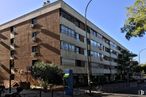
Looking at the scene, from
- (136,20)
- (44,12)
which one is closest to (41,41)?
(44,12)

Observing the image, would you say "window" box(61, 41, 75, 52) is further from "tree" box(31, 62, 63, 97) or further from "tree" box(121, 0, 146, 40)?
"tree" box(121, 0, 146, 40)

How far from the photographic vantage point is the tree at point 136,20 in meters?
21.1

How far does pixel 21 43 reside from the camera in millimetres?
57000

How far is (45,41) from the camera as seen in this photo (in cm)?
5175

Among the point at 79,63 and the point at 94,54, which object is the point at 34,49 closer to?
the point at 79,63

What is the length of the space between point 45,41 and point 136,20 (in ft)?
104

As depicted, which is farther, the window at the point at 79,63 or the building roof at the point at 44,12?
the window at the point at 79,63

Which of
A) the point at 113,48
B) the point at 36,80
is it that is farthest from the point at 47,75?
the point at 113,48

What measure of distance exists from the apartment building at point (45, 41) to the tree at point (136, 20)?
84.7 ft

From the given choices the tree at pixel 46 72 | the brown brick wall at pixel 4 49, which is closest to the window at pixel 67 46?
the tree at pixel 46 72

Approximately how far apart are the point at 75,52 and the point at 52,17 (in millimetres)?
9225

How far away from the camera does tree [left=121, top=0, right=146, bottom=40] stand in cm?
2106

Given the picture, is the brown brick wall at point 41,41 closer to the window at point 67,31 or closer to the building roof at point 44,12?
the building roof at point 44,12

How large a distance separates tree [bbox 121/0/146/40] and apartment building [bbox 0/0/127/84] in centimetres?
2583
